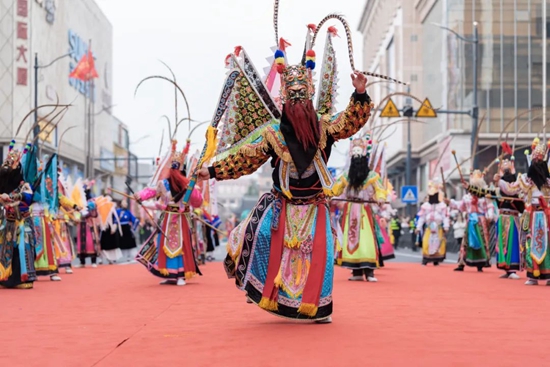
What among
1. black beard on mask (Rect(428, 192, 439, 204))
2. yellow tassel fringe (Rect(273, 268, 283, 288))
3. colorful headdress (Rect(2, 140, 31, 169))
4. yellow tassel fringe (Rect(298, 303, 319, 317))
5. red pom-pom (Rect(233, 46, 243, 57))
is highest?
red pom-pom (Rect(233, 46, 243, 57))

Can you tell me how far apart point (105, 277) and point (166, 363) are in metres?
11.7

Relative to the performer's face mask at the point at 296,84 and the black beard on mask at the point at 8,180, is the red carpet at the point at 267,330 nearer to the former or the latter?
the black beard on mask at the point at 8,180

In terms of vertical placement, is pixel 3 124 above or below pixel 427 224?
above

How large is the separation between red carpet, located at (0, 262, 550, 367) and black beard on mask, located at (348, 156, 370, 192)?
2606 mm

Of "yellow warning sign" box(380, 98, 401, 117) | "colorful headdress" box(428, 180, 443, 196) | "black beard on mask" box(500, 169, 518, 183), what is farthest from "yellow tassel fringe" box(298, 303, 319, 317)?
"yellow warning sign" box(380, 98, 401, 117)

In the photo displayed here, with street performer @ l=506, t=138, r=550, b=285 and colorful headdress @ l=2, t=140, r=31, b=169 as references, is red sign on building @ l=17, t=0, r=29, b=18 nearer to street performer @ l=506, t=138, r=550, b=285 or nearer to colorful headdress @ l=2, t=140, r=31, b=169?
colorful headdress @ l=2, t=140, r=31, b=169

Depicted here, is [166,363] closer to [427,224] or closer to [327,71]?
[327,71]

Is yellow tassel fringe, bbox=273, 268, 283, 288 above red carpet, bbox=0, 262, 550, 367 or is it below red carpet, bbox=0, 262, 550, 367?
above

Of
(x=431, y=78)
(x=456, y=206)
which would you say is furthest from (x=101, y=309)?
(x=431, y=78)

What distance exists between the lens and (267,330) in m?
7.60

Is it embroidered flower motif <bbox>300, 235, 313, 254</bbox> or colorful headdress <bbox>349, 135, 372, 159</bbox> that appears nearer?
embroidered flower motif <bbox>300, 235, 313, 254</bbox>

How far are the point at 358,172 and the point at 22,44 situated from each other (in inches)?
1325

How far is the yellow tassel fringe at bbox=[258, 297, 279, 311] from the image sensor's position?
8010 millimetres

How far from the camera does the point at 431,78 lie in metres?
58.1
